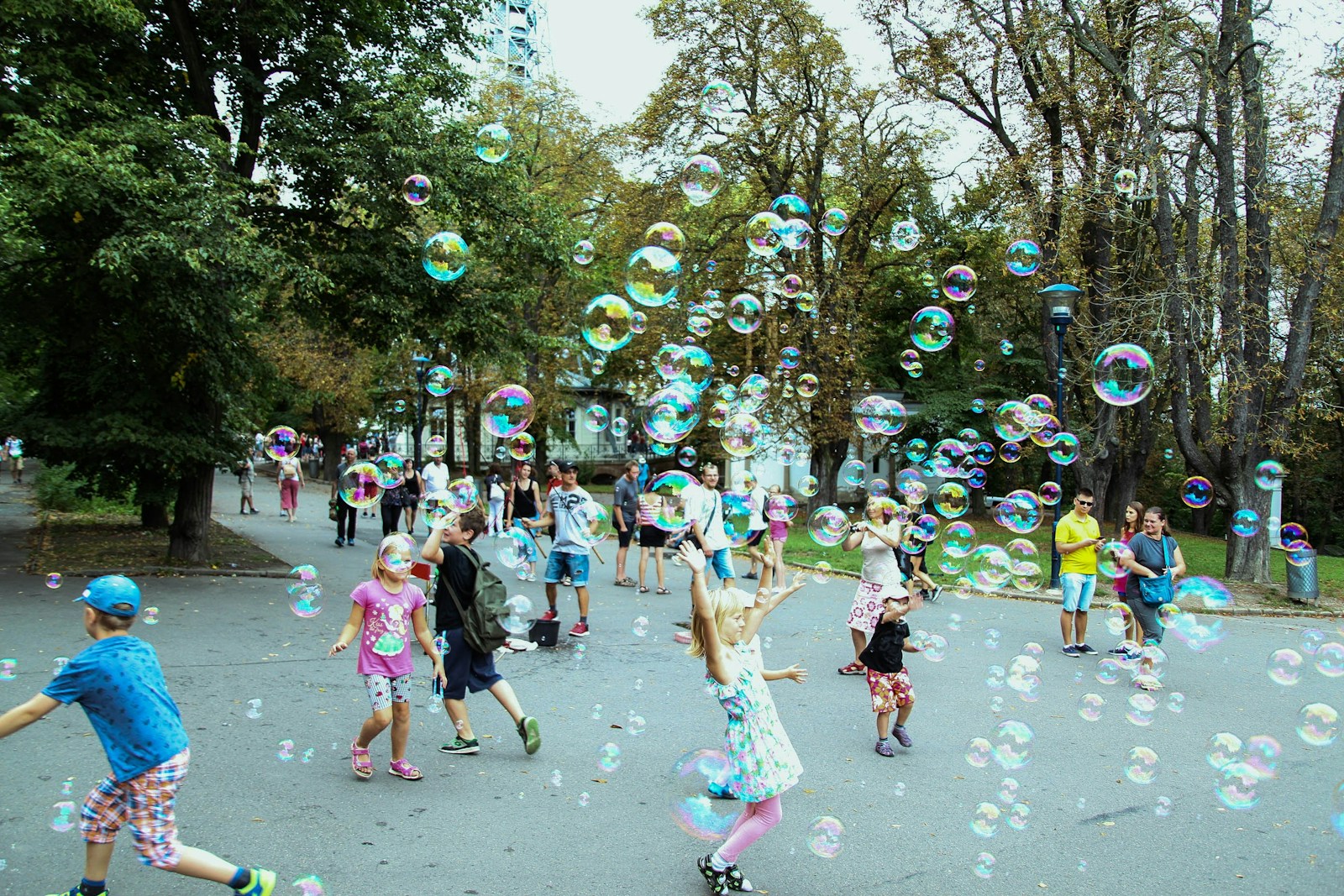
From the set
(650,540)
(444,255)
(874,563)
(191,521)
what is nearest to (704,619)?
(874,563)

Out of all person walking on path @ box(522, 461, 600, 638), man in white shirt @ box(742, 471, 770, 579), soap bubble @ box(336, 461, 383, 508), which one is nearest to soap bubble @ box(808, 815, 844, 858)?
person walking on path @ box(522, 461, 600, 638)

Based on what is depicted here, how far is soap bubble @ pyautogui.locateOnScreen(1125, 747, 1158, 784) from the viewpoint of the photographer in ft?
17.2

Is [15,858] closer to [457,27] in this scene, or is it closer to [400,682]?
[400,682]

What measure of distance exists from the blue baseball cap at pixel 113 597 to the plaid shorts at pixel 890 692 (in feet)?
14.1

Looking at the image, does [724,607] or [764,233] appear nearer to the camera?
[724,607]

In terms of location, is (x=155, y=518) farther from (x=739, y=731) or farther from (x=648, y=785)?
(x=739, y=731)

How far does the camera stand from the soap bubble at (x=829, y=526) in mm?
9320

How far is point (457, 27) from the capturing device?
47.4 ft

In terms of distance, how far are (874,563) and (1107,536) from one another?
67.0 feet

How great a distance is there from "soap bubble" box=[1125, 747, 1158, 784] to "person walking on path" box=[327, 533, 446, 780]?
401 cm

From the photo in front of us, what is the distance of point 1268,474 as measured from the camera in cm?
1404

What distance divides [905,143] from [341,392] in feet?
70.1

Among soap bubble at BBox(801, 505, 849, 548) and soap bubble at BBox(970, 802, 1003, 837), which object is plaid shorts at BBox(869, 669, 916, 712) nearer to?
soap bubble at BBox(970, 802, 1003, 837)

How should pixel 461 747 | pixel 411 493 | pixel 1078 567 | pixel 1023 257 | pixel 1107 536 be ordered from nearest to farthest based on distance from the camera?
pixel 461 747 → pixel 1078 567 → pixel 1023 257 → pixel 411 493 → pixel 1107 536
